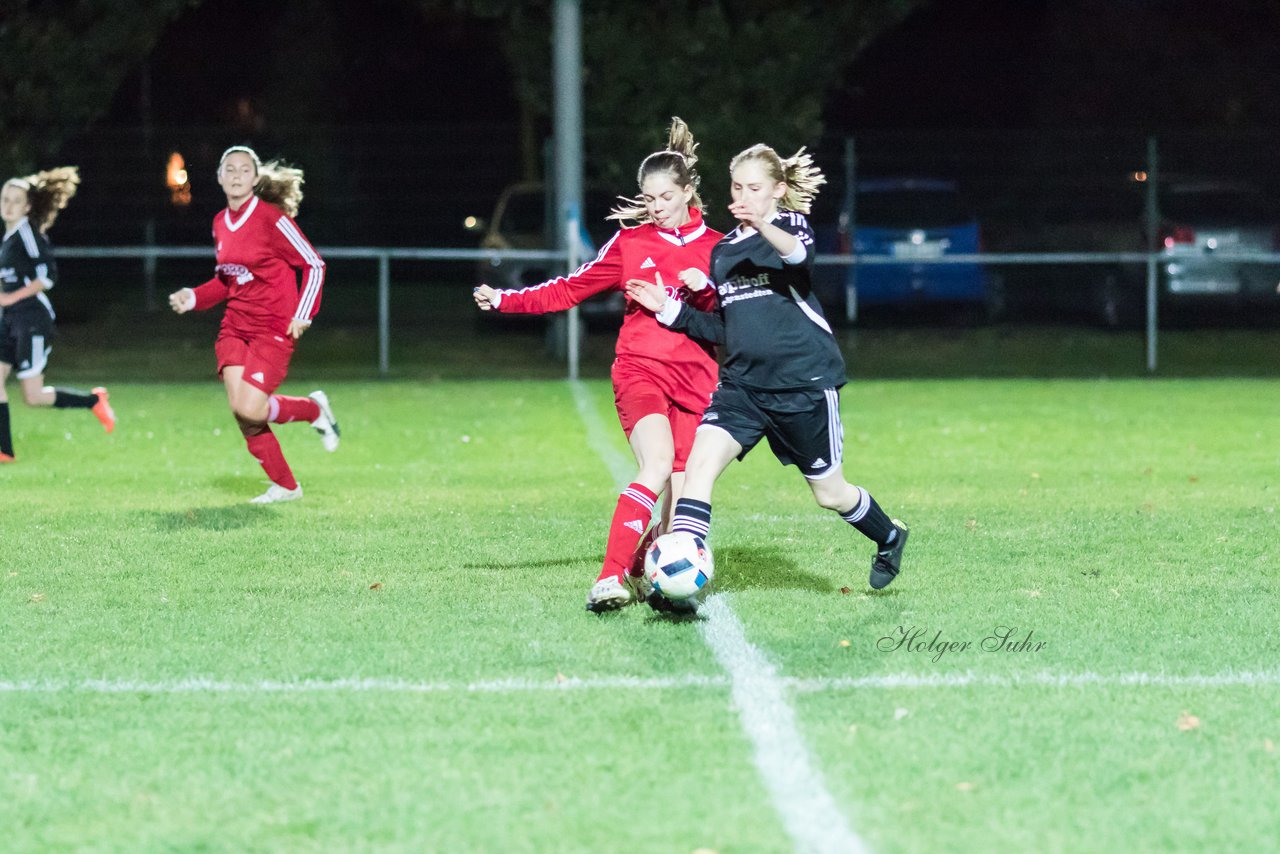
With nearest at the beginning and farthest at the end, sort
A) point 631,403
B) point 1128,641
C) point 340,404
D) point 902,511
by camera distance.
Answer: point 1128,641 < point 631,403 < point 902,511 < point 340,404

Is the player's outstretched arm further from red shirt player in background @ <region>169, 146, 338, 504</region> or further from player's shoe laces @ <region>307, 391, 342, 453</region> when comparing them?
red shirt player in background @ <region>169, 146, 338, 504</region>

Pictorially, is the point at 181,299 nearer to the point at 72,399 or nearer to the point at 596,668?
the point at 72,399

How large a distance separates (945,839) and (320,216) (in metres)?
17.6

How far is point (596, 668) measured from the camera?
5473 mm

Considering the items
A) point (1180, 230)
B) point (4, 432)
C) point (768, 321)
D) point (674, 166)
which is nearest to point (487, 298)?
point (674, 166)

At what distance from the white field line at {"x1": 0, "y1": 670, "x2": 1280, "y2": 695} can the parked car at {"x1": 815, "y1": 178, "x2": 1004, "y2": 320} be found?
15.5 m

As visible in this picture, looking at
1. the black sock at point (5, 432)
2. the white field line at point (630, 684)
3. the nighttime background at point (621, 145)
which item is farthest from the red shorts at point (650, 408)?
the nighttime background at point (621, 145)

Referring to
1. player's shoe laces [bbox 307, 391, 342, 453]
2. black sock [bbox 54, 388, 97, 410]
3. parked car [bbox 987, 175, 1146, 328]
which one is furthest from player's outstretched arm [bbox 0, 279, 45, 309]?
parked car [bbox 987, 175, 1146, 328]

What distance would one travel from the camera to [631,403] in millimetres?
6629

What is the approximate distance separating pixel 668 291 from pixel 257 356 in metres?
3.20

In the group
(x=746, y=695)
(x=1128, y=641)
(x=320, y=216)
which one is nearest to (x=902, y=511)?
(x=1128, y=641)

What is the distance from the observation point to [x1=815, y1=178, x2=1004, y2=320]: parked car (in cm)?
2062

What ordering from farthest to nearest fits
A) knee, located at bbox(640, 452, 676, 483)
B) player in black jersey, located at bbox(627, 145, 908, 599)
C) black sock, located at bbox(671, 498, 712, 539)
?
knee, located at bbox(640, 452, 676, 483), player in black jersey, located at bbox(627, 145, 908, 599), black sock, located at bbox(671, 498, 712, 539)

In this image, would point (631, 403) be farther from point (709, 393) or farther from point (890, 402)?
point (890, 402)
